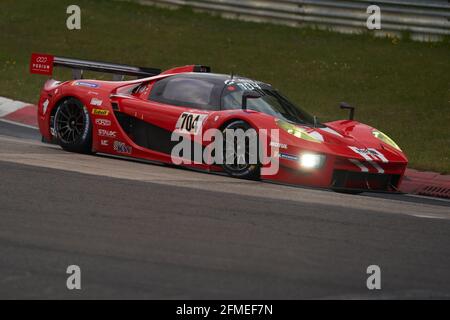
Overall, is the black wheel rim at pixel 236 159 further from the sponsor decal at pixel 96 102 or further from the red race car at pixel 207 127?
the sponsor decal at pixel 96 102

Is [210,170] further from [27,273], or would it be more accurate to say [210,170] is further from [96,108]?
[27,273]

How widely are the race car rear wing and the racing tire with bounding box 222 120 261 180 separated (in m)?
1.96

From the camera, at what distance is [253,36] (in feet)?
68.8

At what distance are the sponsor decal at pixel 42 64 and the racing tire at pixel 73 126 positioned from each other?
28.9 inches

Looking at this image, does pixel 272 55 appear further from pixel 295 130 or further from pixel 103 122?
pixel 295 130

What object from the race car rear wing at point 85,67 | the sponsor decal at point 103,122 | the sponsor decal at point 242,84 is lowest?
the sponsor decal at point 103,122

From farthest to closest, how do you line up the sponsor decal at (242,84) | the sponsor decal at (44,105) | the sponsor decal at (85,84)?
the sponsor decal at (44,105) < the sponsor decal at (85,84) < the sponsor decal at (242,84)

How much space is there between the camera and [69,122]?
11.9m

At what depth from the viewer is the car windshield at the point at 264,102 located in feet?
36.2

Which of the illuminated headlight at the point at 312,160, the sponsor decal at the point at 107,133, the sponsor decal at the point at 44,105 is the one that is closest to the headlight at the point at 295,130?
the illuminated headlight at the point at 312,160

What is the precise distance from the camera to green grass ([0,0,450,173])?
16.7m

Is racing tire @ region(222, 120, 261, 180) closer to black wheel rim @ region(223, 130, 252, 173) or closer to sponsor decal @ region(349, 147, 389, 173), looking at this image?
black wheel rim @ region(223, 130, 252, 173)

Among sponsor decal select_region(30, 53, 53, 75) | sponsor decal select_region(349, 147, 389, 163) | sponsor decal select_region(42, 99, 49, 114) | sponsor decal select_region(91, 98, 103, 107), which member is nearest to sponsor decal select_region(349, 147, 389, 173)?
sponsor decal select_region(349, 147, 389, 163)

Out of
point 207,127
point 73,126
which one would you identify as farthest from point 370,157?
point 73,126
